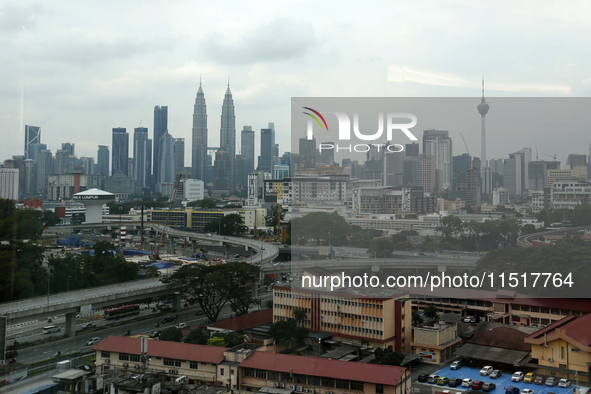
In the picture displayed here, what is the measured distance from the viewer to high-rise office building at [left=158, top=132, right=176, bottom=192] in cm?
2583

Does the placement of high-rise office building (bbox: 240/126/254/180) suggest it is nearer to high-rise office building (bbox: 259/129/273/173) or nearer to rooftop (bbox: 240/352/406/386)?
high-rise office building (bbox: 259/129/273/173)

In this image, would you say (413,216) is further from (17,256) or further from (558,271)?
(17,256)

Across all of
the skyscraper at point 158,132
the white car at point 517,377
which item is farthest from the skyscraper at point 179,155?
the white car at point 517,377

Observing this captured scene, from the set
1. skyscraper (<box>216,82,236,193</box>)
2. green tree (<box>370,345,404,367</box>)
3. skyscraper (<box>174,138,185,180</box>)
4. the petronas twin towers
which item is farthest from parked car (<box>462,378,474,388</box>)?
skyscraper (<box>174,138,185,180</box>)

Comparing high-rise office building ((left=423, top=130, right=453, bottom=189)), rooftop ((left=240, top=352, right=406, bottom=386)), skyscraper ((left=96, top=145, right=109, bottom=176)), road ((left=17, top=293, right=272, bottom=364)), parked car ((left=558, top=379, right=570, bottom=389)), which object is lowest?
road ((left=17, top=293, right=272, bottom=364))

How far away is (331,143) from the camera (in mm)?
4312

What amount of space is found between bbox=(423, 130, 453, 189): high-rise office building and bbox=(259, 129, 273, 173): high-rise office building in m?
19.1

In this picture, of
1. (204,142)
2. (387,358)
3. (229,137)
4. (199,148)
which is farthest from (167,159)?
(387,358)

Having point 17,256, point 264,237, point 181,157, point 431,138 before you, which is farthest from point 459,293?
point 181,157

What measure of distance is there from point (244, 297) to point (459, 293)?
105 inches

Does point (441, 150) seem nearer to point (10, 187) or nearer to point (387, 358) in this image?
point (387, 358)

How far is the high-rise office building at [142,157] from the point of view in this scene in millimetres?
24156

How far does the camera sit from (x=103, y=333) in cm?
564

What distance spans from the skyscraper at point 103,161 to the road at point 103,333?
14.4 m
